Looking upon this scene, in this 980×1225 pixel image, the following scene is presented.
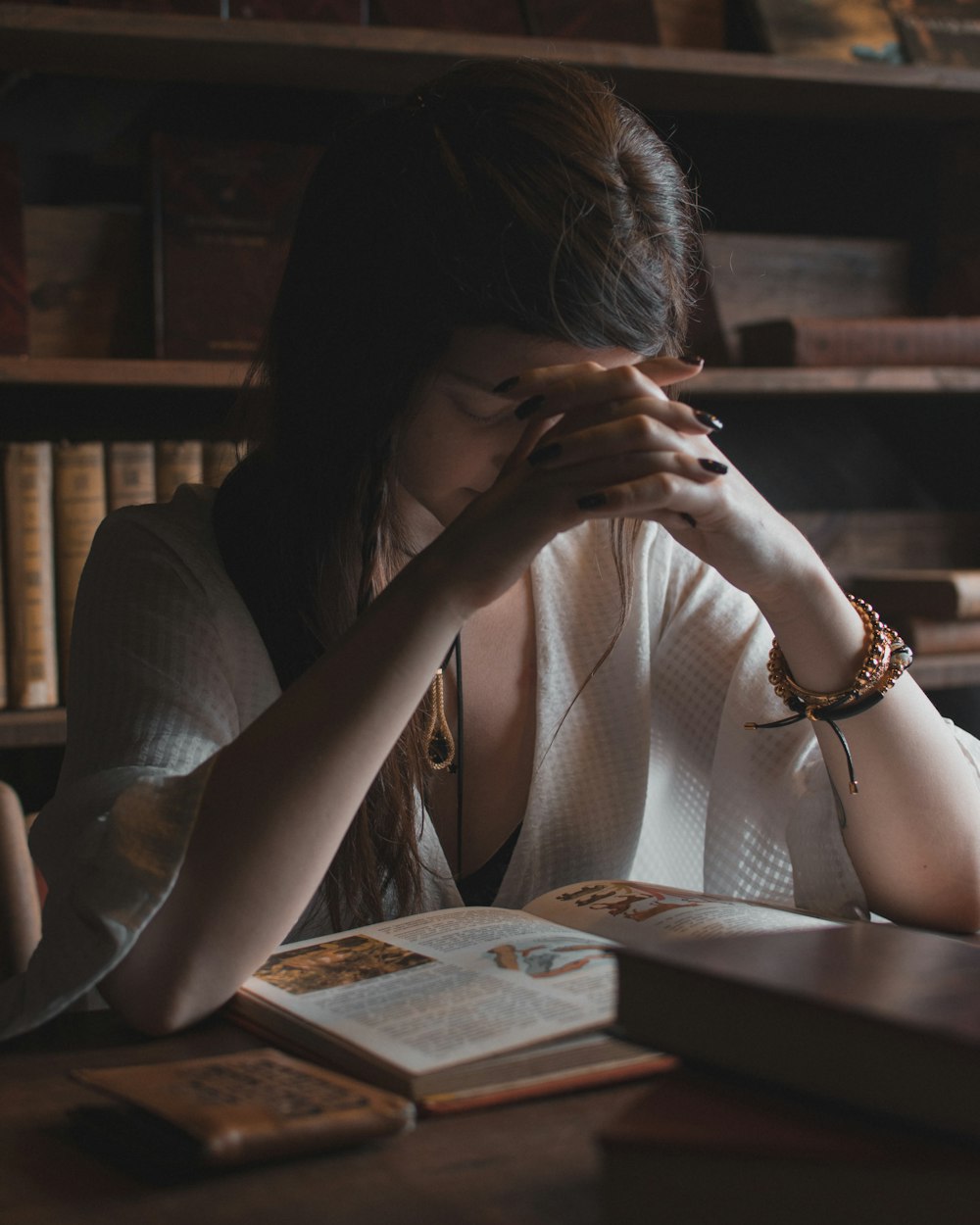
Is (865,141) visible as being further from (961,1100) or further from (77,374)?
(961,1100)

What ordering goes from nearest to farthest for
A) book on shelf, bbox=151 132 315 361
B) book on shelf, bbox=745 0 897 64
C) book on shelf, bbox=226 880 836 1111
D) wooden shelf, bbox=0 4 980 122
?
book on shelf, bbox=226 880 836 1111 < wooden shelf, bbox=0 4 980 122 < book on shelf, bbox=151 132 315 361 < book on shelf, bbox=745 0 897 64

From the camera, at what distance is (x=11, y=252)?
5.44 ft

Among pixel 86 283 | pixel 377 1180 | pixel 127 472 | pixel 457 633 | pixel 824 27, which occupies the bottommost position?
pixel 377 1180

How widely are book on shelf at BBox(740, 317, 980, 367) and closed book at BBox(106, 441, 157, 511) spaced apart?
2.98ft

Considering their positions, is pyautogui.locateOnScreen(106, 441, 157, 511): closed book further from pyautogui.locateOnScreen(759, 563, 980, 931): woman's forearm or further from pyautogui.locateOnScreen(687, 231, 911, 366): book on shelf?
pyautogui.locateOnScreen(759, 563, 980, 931): woman's forearm

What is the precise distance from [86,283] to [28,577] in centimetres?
40

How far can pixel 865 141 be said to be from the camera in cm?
222

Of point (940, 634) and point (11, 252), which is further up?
point (11, 252)

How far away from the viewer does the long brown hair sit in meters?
0.96

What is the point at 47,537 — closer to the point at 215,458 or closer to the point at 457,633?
the point at 215,458

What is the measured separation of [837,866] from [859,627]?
8.1 inches

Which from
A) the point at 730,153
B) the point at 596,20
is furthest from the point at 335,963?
the point at 730,153

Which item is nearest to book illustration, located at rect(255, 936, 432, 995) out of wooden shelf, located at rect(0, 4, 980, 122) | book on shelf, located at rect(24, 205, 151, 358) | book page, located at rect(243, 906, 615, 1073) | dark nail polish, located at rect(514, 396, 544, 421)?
book page, located at rect(243, 906, 615, 1073)

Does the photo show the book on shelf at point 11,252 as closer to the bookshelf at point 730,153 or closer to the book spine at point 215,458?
the bookshelf at point 730,153
